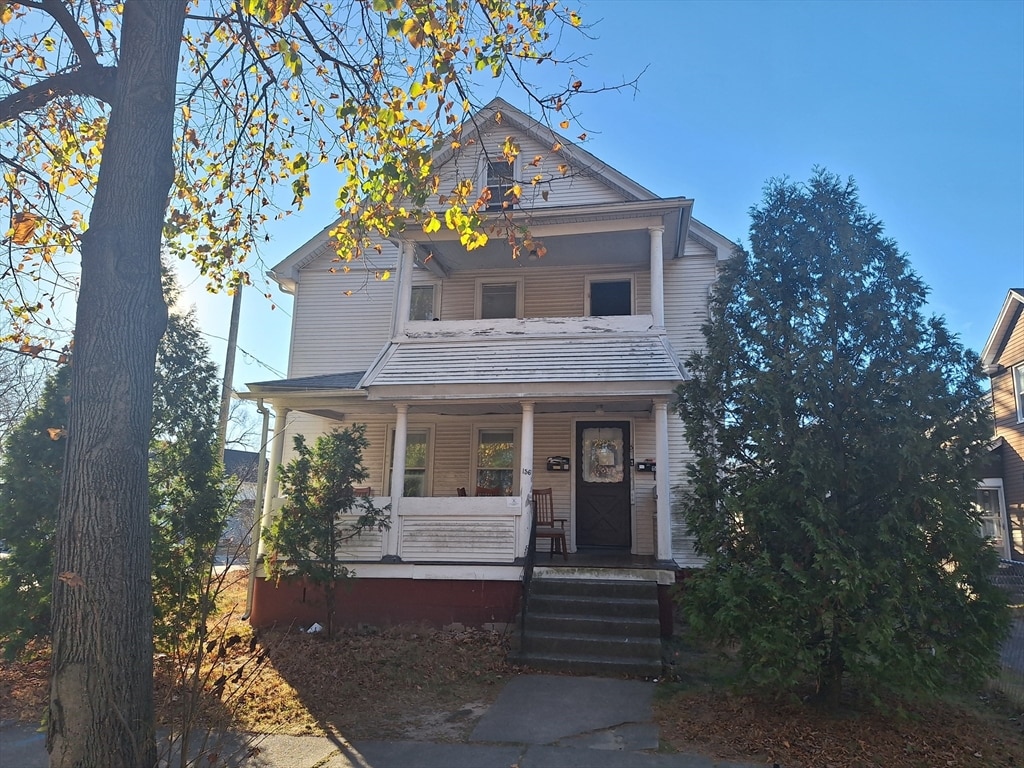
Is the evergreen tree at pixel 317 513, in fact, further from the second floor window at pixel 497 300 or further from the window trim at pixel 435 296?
the second floor window at pixel 497 300

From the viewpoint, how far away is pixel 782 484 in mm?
6027

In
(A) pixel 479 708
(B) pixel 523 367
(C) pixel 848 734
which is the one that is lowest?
(A) pixel 479 708

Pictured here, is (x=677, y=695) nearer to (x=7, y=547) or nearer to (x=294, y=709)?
(x=294, y=709)

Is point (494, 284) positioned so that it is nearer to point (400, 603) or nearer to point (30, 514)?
point (400, 603)

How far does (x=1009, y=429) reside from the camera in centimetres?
1888

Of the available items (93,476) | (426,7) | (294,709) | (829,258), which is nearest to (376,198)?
(426,7)

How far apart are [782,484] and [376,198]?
4.80m

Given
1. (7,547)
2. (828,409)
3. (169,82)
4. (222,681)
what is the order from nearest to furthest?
(222,681)
(169,82)
(828,409)
(7,547)

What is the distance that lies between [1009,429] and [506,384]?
1681cm

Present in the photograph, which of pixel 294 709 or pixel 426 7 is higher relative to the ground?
pixel 426 7

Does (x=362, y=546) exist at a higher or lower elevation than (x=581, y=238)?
lower

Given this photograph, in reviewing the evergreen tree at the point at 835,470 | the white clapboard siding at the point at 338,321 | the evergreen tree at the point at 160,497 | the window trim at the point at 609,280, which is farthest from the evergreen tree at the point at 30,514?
the window trim at the point at 609,280

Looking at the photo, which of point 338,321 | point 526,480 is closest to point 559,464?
point 526,480

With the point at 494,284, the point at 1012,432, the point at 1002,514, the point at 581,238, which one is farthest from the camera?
the point at 1002,514
